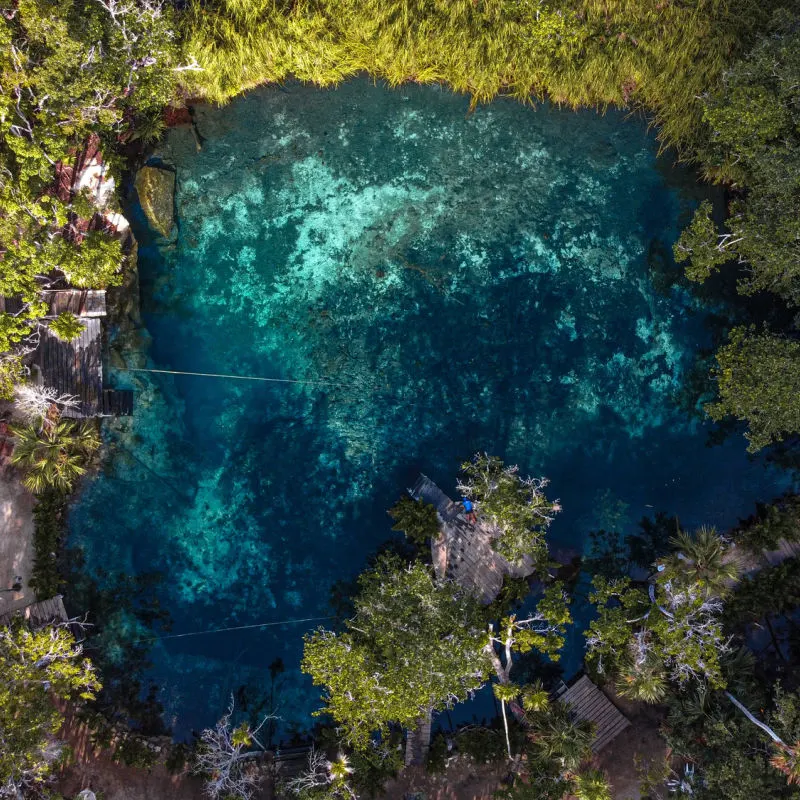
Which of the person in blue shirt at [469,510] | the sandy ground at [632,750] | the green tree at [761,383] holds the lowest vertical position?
the sandy ground at [632,750]

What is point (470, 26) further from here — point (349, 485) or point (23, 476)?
point (23, 476)

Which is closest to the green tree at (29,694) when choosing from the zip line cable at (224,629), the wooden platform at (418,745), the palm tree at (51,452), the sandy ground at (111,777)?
the sandy ground at (111,777)

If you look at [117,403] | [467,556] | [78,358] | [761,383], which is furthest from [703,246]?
[78,358]

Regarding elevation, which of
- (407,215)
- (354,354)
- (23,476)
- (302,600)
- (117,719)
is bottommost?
(117,719)

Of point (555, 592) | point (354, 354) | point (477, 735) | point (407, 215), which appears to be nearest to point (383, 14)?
point (407, 215)

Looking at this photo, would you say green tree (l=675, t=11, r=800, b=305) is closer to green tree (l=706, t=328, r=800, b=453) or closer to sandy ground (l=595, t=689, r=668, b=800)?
green tree (l=706, t=328, r=800, b=453)

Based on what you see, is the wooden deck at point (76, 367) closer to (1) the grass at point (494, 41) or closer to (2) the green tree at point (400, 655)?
(1) the grass at point (494, 41)

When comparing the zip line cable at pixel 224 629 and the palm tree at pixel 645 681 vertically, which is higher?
the palm tree at pixel 645 681
